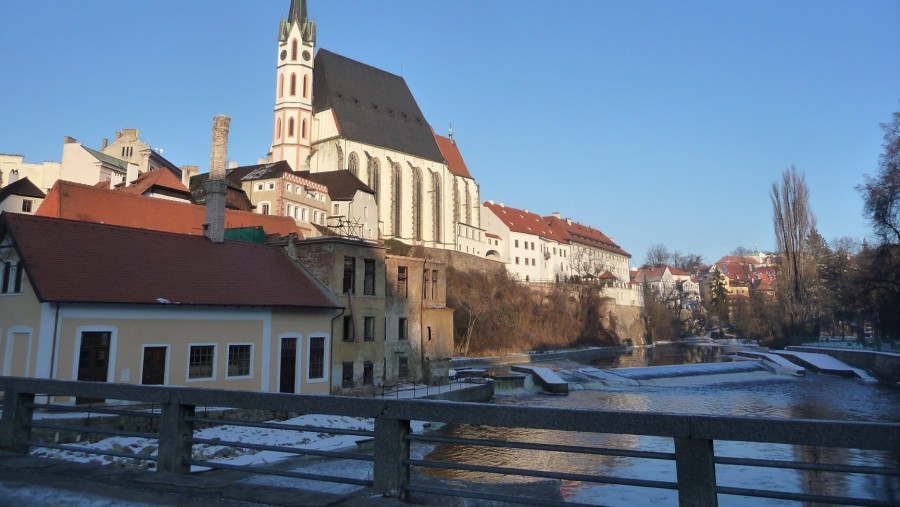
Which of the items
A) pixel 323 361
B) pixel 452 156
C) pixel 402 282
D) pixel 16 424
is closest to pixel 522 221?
pixel 452 156

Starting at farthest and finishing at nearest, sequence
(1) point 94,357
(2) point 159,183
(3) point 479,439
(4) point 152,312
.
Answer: (2) point 159,183 → (4) point 152,312 → (1) point 94,357 → (3) point 479,439

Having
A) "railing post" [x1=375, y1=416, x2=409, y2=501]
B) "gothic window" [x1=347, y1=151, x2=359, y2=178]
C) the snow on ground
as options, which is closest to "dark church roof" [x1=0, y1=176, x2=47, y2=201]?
"gothic window" [x1=347, y1=151, x2=359, y2=178]

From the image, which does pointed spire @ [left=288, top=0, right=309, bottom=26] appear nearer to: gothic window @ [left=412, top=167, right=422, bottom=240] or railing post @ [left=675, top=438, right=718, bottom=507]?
gothic window @ [left=412, top=167, right=422, bottom=240]

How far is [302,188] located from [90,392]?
56253 mm

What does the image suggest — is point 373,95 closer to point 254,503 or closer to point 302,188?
point 302,188

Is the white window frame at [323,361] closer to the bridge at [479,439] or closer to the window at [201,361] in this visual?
the window at [201,361]

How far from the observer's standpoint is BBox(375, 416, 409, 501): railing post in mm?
5371

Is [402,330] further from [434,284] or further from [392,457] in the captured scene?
[392,457]

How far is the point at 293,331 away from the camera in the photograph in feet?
84.2

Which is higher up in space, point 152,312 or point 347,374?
point 152,312

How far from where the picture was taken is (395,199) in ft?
278

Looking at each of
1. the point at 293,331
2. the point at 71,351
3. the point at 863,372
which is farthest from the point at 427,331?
the point at 863,372

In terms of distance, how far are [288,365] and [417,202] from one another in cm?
6326

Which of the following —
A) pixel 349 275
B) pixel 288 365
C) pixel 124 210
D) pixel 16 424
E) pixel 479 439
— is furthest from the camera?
pixel 124 210
